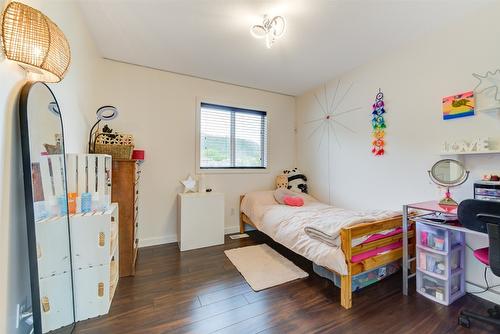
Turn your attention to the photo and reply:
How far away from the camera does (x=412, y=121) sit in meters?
2.32

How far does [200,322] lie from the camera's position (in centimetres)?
153

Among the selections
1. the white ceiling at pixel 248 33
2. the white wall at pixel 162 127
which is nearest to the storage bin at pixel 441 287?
the white ceiling at pixel 248 33

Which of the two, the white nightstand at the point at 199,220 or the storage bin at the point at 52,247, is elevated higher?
the storage bin at the point at 52,247

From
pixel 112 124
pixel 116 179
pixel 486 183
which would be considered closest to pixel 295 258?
pixel 486 183

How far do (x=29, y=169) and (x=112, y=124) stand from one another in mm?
1917

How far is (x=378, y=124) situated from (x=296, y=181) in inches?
65.2

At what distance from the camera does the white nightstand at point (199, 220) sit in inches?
112

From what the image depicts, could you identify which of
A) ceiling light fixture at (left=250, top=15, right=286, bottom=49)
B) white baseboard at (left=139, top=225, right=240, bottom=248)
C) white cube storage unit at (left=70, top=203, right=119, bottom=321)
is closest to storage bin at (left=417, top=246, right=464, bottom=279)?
ceiling light fixture at (left=250, top=15, right=286, bottom=49)

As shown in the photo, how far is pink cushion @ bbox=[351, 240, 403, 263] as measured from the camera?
1754 mm

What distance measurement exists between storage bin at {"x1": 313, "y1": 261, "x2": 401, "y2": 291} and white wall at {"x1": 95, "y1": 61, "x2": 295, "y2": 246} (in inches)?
71.5

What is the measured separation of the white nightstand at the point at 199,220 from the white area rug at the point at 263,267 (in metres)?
0.39

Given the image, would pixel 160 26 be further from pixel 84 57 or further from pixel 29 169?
pixel 29 169

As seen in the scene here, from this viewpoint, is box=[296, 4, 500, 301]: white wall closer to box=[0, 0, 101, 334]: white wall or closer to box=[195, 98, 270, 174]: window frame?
box=[195, 98, 270, 174]: window frame

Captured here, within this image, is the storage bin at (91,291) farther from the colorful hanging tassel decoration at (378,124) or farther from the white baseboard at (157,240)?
the colorful hanging tassel decoration at (378,124)
